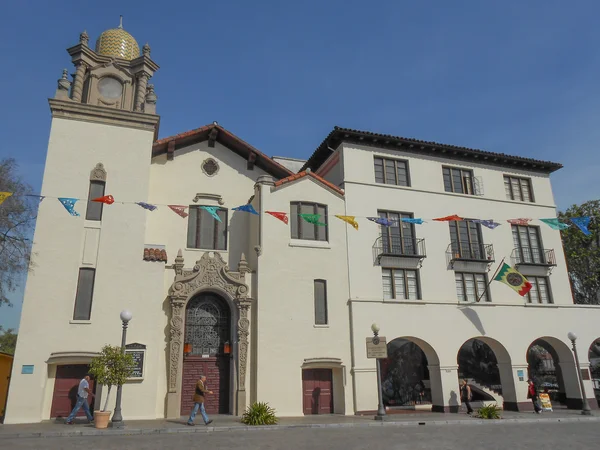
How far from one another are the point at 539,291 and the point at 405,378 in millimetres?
8887

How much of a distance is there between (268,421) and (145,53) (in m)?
18.0

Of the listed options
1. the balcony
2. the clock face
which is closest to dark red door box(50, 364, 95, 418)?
the clock face

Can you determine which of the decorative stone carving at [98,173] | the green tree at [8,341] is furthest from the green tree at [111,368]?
the green tree at [8,341]

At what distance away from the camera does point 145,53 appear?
23375 mm

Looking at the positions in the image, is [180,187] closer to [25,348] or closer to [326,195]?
[326,195]

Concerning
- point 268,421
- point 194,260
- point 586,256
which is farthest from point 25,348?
point 586,256

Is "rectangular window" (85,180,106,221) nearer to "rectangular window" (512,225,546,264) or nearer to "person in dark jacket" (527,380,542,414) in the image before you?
"person in dark jacket" (527,380,542,414)

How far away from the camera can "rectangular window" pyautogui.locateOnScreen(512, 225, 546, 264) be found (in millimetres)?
26734

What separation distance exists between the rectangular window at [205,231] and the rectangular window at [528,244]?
16.3 meters

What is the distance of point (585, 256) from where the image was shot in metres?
35.0

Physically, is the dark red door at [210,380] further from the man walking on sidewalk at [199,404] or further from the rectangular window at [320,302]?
the rectangular window at [320,302]

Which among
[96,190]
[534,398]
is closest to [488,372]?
[534,398]

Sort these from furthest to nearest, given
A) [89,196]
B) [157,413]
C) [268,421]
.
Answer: [89,196] → [157,413] → [268,421]

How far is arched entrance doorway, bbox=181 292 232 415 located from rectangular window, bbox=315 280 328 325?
4028mm
